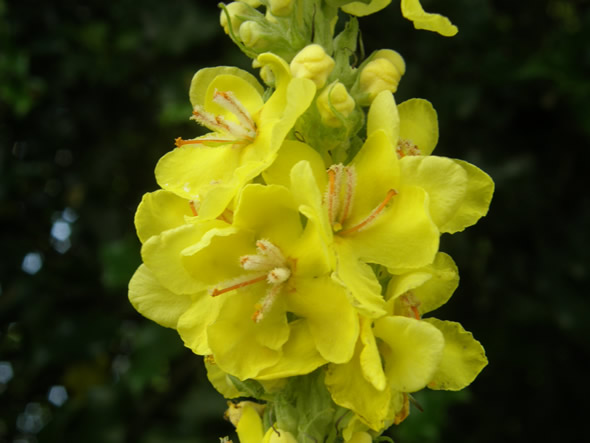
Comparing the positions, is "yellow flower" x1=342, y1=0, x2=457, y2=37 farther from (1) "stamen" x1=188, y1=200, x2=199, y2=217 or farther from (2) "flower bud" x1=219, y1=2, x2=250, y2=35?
(1) "stamen" x1=188, y1=200, x2=199, y2=217

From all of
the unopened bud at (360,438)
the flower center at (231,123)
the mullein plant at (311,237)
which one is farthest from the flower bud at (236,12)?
the unopened bud at (360,438)

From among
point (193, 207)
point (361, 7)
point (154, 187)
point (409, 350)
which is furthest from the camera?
point (154, 187)

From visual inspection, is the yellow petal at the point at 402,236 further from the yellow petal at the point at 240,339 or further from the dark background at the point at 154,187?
the dark background at the point at 154,187

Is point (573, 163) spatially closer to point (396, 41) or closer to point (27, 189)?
point (396, 41)

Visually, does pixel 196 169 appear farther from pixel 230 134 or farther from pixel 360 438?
pixel 360 438

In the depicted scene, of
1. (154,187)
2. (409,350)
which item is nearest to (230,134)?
(409,350)

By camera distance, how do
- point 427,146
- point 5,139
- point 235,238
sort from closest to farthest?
point 235,238 < point 427,146 < point 5,139

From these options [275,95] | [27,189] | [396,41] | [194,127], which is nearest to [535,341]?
[396,41]

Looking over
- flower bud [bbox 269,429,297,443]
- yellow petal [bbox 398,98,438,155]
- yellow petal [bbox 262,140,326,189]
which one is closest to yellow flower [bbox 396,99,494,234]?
yellow petal [bbox 398,98,438,155]
